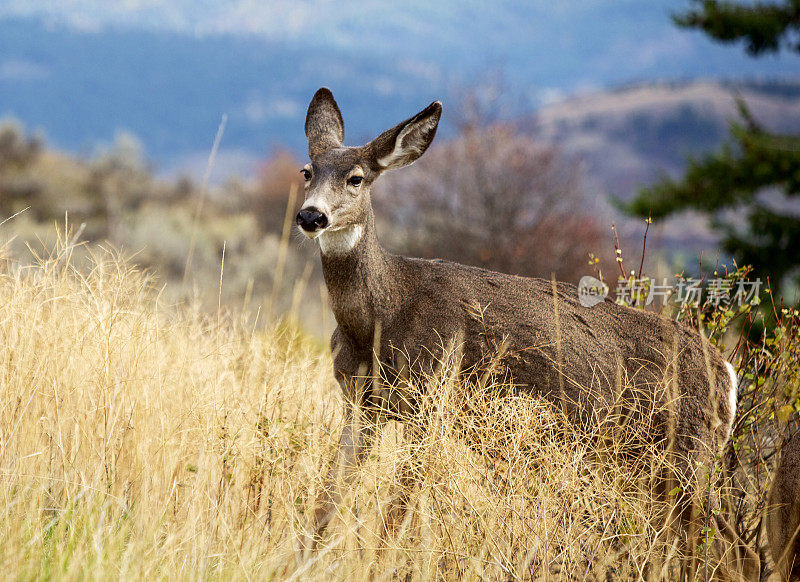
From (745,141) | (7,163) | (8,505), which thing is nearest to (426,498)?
(8,505)

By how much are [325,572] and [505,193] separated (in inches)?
582

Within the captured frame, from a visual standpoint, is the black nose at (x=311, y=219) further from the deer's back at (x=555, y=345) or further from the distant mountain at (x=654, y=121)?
the distant mountain at (x=654, y=121)

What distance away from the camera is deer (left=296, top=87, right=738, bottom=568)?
172 inches

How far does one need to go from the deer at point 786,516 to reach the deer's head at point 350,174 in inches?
96.3

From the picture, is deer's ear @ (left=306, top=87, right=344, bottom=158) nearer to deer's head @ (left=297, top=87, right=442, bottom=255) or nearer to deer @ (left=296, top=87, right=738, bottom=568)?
deer's head @ (left=297, top=87, right=442, bottom=255)

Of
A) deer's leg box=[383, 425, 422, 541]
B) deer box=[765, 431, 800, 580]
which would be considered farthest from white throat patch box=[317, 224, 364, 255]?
deer box=[765, 431, 800, 580]

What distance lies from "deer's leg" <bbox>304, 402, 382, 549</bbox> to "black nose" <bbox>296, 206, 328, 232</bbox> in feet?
2.93

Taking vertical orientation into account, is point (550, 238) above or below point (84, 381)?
below

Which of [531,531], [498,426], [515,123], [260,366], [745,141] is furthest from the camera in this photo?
[515,123]

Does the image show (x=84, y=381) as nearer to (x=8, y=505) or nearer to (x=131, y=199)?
(x=8, y=505)

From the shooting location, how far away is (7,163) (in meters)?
20.3

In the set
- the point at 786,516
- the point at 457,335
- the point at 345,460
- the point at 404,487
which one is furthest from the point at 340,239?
the point at 786,516

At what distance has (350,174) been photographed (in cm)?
459

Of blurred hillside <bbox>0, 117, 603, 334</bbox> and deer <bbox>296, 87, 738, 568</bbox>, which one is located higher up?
deer <bbox>296, 87, 738, 568</bbox>
